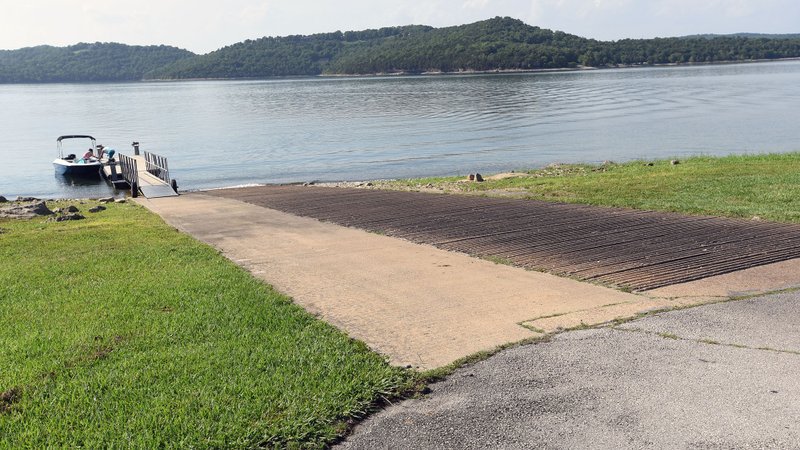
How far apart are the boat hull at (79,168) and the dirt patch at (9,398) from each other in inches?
1353

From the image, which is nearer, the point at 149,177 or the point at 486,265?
the point at 486,265

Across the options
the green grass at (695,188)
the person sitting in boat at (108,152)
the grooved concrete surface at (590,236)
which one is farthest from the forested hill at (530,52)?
the grooved concrete surface at (590,236)

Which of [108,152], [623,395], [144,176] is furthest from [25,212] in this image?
[108,152]

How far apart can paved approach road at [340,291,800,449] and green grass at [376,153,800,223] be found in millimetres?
6568

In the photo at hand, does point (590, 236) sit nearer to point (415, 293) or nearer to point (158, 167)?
point (415, 293)

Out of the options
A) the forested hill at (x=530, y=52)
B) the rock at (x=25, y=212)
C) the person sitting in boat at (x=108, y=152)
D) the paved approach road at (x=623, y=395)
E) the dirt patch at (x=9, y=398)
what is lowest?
the person sitting in boat at (x=108, y=152)

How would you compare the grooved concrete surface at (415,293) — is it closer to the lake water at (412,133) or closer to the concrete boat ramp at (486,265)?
the concrete boat ramp at (486,265)

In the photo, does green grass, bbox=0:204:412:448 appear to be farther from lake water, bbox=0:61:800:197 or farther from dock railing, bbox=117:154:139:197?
lake water, bbox=0:61:800:197

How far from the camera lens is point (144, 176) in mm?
32406

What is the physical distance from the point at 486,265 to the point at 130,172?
25843 millimetres

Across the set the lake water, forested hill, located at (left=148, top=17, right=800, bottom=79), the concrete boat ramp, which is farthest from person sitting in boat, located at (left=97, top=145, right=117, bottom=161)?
forested hill, located at (left=148, top=17, right=800, bottom=79)

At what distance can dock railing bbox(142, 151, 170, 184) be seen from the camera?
98.4 feet

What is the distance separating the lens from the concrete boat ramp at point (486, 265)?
696 centimetres

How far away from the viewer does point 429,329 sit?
268 inches
